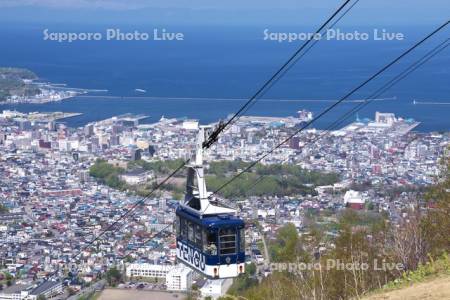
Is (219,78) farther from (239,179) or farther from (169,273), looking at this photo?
(169,273)

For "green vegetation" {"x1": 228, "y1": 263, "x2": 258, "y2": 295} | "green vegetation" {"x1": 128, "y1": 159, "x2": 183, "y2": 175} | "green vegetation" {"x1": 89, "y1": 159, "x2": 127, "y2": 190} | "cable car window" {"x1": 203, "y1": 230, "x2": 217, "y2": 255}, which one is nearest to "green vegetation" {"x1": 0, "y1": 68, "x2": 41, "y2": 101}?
"green vegetation" {"x1": 89, "y1": 159, "x2": 127, "y2": 190}

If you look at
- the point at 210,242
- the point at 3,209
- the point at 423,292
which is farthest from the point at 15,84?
the point at 423,292

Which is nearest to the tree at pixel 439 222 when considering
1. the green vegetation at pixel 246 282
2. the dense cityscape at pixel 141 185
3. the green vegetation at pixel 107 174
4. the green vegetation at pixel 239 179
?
the dense cityscape at pixel 141 185

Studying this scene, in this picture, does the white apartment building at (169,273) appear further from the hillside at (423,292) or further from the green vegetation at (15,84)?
the green vegetation at (15,84)

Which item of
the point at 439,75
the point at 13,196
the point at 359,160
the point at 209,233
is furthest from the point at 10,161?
the point at 439,75

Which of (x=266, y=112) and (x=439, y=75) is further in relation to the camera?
(x=439, y=75)

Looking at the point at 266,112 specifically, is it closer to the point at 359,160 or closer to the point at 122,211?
the point at 359,160

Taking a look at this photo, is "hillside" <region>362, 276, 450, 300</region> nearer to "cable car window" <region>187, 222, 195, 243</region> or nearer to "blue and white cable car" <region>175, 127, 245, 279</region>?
"blue and white cable car" <region>175, 127, 245, 279</region>
